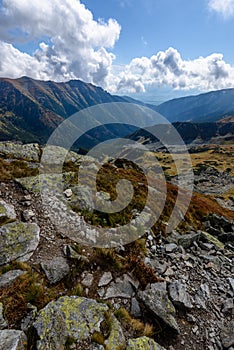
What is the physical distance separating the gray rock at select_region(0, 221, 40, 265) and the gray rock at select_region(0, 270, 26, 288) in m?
0.61

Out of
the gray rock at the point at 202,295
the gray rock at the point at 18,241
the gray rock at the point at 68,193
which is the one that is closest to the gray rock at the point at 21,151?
the gray rock at the point at 68,193

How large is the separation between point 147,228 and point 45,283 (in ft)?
24.0

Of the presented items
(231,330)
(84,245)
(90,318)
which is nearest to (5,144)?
(84,245)

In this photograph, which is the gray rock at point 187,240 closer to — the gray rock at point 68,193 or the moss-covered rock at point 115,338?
the moss-covered rock at point 115,338

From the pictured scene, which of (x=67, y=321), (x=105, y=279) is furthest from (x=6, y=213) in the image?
(x=67, y=321)

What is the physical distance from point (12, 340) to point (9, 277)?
230 centimetres

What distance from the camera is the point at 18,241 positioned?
8.84 meters

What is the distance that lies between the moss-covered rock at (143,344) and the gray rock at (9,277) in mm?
4435

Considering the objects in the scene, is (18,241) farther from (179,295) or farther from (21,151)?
(21,151)

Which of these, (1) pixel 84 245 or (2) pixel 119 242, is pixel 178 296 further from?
(1) pixel 84 245

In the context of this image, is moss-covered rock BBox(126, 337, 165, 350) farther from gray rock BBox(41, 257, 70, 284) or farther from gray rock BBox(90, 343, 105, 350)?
gray rock BBox(41, 257, 70, 284)

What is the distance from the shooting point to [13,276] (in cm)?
746

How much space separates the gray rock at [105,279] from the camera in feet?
27.6

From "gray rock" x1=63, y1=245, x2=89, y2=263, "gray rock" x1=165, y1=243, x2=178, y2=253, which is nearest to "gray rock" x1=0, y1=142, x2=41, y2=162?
"gray rock" x1=63, y1=245, x2=89, y2=263
